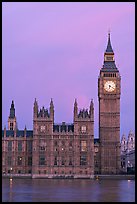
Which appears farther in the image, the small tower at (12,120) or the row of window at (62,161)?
the small tower at (12,120)

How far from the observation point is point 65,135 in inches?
4304

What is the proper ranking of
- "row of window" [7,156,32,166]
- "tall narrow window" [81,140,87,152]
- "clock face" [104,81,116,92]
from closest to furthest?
"tall narrow window" [81,140,87,152] < "row of window" [7,156,32,166] < "clock face" [104,81,116,92]

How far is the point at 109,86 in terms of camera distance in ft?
384

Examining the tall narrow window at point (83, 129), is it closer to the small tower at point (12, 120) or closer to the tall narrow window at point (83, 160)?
the tall narrow window at point (83, 160)

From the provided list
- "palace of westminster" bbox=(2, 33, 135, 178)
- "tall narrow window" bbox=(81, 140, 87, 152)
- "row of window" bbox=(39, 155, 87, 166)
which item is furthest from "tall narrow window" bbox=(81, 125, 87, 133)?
"row of window" bbox=(39, 155, 87, 166)

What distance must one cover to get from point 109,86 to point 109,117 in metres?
8.03

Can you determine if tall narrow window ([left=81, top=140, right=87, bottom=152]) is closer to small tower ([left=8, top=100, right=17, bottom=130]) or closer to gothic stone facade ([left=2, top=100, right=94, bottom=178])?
gothic stone facade ([left=2, top=100, right=94, bottom=178])

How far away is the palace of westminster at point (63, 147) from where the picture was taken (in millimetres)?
107938

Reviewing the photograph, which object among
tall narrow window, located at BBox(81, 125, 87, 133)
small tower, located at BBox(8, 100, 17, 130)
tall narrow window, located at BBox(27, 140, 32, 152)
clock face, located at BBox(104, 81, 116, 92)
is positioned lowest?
tall narrow window, located at BBox(27, 140, 32, 152)

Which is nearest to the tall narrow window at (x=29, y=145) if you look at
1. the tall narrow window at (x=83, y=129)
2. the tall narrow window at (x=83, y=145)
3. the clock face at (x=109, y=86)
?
the tall narrow window at (x=83, y=145)

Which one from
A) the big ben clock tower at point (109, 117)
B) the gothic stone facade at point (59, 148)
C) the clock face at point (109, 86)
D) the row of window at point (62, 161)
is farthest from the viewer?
the clock face at point (109, 86)

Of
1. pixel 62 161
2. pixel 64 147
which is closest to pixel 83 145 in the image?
pixel 64 147

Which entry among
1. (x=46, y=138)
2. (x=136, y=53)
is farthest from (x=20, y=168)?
(x=136, y=53)

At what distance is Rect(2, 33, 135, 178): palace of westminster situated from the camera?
107938 millimetres
